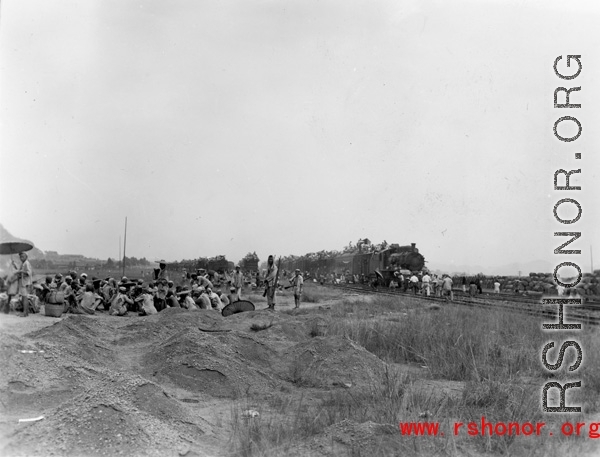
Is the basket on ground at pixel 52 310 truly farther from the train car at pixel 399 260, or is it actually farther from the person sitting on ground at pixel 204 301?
the train car at pixel 399 260

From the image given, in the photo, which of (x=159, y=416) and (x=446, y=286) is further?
(x=446, y=286)

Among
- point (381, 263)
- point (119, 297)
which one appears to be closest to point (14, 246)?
point (119, 297)

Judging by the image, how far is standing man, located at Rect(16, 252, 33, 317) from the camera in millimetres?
12078

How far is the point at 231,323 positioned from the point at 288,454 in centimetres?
776

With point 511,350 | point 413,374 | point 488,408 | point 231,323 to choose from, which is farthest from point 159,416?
point 231,323

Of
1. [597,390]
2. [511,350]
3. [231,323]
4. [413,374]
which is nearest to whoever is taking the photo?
[597,390]

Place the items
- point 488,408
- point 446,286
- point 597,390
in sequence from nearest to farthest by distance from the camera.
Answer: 1. point 488,408
2. point 597,390
3. point 446,286

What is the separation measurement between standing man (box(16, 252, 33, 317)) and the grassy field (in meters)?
7.71

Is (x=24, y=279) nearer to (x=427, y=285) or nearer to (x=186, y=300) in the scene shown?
(x=186, y=300)

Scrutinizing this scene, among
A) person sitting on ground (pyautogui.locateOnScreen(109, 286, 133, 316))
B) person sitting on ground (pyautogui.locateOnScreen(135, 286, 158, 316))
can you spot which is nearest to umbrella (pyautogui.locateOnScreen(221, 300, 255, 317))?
person sitting on ground (pyautogui.locateOnScreen(135, 286, 158, 316))

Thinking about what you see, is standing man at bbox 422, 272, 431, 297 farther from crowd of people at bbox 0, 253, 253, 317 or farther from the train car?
crowd of people at bbox 0, 253, 253, 317

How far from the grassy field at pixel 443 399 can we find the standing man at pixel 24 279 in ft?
25.3

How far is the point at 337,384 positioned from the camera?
24.2ft

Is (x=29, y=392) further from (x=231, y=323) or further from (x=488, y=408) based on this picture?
(x=231, y=323)
